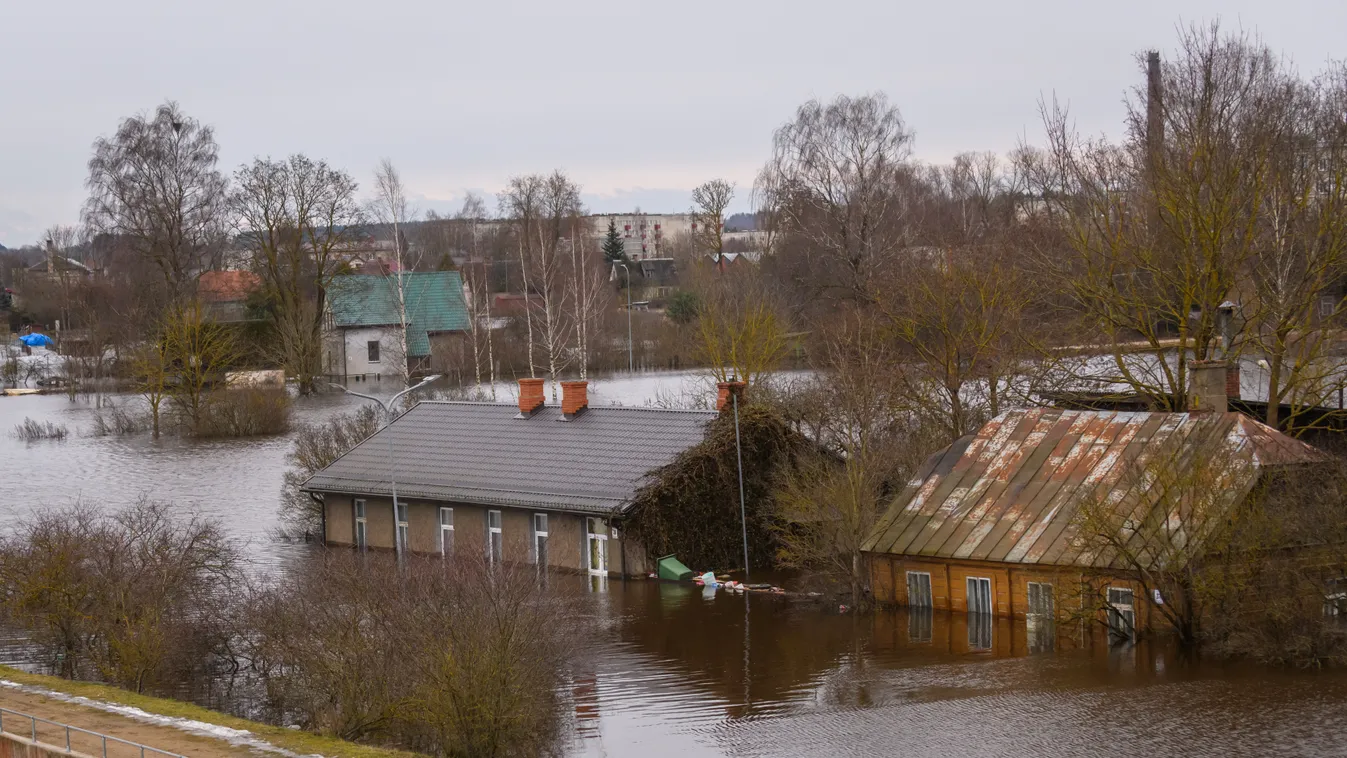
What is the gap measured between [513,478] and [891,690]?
44.2 ft

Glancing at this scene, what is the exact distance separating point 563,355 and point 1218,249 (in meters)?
42.0

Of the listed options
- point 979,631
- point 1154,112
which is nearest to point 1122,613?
point 979,631

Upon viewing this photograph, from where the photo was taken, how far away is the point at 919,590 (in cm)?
2545

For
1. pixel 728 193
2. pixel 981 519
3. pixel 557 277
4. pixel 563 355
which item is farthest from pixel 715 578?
pixel 728 193

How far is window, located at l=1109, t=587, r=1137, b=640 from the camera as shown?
890 inches

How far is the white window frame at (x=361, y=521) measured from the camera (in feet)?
113

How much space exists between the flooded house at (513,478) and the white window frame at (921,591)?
649cm

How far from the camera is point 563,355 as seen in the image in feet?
224

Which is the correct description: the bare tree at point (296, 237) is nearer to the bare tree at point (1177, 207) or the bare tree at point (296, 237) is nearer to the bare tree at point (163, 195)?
the bare tree at point (163, 195)

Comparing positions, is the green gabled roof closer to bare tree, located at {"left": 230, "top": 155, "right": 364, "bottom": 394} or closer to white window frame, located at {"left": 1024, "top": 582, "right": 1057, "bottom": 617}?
bare tree, located at {"left": 230, "top": 155, "right": 364, "bottom": 394}

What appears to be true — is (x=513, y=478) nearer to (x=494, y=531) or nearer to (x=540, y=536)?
(x=494, y=531)

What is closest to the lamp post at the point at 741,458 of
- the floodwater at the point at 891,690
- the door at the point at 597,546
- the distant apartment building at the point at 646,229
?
the floodwater at the point at 891,690

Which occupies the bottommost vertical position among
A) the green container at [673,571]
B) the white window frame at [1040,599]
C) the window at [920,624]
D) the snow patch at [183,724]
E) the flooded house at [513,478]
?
the window at [920,624]

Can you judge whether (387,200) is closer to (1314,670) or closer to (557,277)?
(557,277)
